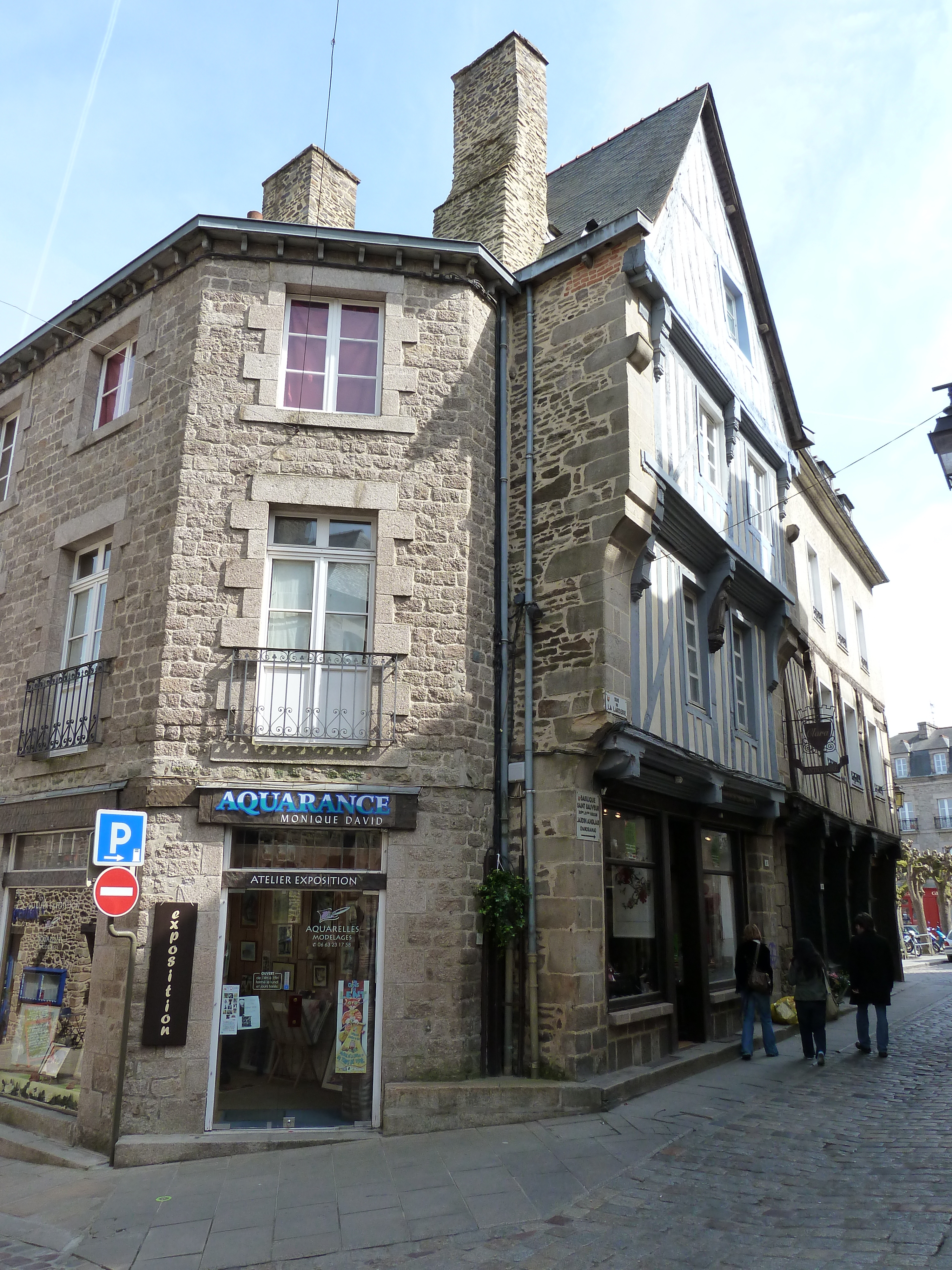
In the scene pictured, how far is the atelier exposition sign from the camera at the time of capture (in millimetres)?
7520

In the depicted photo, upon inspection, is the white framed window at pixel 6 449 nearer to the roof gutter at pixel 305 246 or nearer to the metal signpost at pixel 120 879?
the roof gutter at pixel 305 246

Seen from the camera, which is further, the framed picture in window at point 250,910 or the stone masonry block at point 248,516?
the stone masonry block at point 248,516

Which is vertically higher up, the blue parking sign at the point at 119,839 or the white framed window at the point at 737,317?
the white framed window at the point at 737,317

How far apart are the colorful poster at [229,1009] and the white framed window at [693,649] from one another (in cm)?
589

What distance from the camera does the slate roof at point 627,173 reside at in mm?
11547

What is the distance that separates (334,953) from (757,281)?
37.8ft

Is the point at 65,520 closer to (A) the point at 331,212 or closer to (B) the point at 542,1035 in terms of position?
(A) the point at 331,212

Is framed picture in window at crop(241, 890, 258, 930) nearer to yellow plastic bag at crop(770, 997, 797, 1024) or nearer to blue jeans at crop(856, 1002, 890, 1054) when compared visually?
blue jeans at crop(856, 1002, 890, 1054)

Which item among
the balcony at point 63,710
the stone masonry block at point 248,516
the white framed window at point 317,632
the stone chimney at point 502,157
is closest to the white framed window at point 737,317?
the stone chimney at point 502,157

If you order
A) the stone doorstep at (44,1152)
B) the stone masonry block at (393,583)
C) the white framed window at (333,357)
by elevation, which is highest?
the white framed window at (333,357)

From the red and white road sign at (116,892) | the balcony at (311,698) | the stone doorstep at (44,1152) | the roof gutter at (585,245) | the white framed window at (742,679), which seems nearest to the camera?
the red and white road sign at (116,892)

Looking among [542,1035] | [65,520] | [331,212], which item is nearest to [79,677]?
[65,520]

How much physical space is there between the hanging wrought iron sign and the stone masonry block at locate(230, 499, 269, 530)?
8807mm

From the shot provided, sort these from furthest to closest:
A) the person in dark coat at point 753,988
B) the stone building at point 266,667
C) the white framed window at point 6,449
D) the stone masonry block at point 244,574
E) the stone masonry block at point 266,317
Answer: the white framed window at point 6,449 < the person in dark coat at point 753,988 < the stone masonry block at point 266,317 < the stone masonry block at point 244,574 < the stone building at point 266,667
